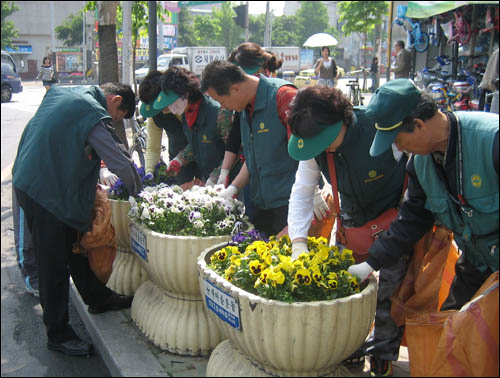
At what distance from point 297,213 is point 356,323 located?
675 mm

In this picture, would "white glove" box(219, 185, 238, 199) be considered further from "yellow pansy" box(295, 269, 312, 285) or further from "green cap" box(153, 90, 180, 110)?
"yellow pansy" box(295, 269, 312, 285)

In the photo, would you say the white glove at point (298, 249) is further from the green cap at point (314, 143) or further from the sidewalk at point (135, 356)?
the sidewalk at point (135, 356)

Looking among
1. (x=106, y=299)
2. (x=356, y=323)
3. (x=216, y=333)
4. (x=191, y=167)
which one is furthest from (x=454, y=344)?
(x=191, y=167)

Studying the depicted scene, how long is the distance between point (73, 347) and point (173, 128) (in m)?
1.92

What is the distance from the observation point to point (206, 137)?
428cm

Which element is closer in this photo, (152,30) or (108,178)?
(108,178)

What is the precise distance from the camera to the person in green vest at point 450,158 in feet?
7.52

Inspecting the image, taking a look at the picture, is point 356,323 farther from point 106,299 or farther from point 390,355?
point 106,299

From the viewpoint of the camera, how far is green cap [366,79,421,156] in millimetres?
2324

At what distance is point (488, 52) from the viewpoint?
451 inches

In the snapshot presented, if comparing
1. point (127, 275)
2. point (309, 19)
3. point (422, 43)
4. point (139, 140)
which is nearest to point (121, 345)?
point (127, 275)

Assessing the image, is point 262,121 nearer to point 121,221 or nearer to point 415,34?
point 121,221

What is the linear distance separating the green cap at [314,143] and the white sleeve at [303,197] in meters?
0.32

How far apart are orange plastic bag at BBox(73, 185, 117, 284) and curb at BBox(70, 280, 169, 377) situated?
0.97ft
